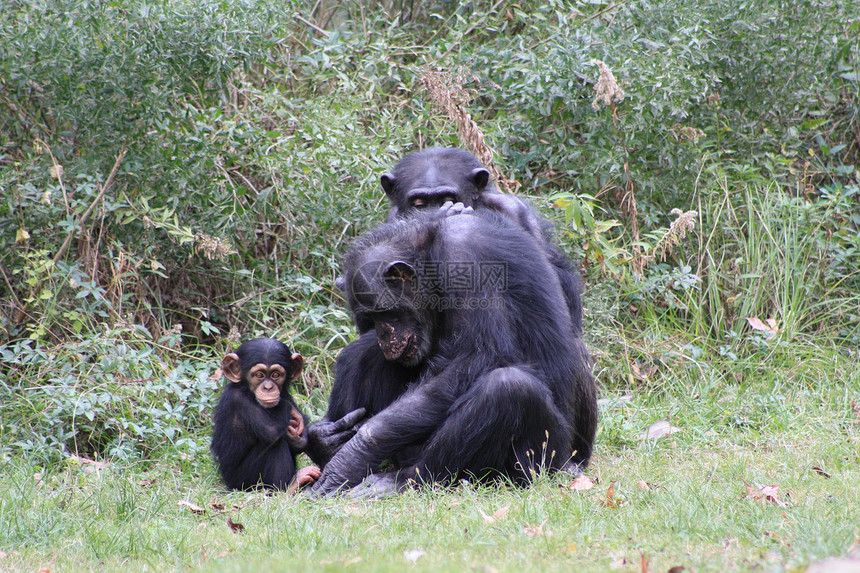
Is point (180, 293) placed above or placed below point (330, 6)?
below

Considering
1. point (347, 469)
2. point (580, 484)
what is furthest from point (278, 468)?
point (580, 484)

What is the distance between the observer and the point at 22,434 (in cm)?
539

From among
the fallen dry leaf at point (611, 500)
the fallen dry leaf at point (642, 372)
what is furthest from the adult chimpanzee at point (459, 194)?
the fallen dry leaf at point (611, 500)

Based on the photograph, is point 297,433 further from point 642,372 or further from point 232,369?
point 642,372

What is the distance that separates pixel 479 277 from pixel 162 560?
1.97 metres

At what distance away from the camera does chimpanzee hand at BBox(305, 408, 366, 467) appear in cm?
497

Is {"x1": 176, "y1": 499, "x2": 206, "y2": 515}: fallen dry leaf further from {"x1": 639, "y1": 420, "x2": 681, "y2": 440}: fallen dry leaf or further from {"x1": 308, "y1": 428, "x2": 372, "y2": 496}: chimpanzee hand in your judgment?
{"x1": 639, "y1": 420, "x2": 681, "y2": 440}: fallen dry leaf

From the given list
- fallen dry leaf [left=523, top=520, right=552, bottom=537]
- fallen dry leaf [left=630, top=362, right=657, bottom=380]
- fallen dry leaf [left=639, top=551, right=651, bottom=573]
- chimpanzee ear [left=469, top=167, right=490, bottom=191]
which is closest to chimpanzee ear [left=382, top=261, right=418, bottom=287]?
chimpanzee ear [left=469, top=167, right=490, bottom=191]

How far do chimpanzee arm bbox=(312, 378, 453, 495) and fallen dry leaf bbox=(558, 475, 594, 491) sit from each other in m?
0.72

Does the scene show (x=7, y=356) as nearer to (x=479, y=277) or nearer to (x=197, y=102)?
(x=197, y=102)

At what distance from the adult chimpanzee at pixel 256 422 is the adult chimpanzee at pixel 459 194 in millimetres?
1299

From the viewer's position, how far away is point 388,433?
4.64m

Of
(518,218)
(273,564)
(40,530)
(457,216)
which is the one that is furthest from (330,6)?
(273,564)

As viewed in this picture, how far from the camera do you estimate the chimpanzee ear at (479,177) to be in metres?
5.74
